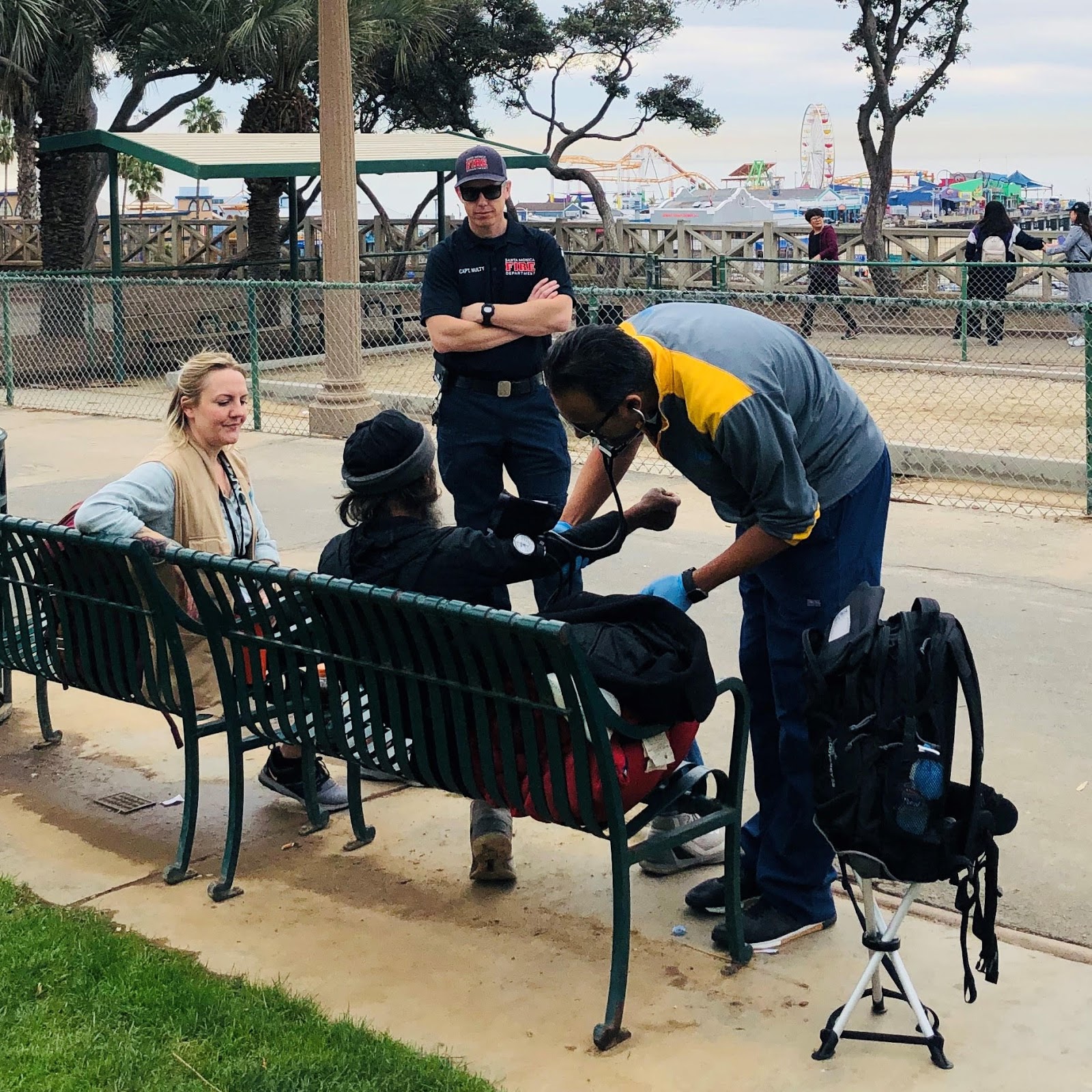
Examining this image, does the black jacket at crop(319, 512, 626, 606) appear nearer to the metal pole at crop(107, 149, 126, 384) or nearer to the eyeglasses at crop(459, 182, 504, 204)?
the eyeglasses at crop(459, 182, 504, 204)

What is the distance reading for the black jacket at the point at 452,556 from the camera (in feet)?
11.7

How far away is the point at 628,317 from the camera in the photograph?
573 inches

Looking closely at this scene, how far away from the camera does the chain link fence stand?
9789 mm

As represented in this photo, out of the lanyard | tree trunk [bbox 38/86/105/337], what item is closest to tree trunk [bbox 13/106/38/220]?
tree trunk [bbox 38/86/105/337]

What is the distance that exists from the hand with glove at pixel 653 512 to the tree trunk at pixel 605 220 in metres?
18.6

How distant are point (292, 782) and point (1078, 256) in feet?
54.2

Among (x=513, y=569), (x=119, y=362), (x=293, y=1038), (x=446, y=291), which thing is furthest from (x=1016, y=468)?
(x=119, y=362)

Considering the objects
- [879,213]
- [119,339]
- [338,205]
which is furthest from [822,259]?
[338,205]

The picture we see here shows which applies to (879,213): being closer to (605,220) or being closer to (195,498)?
(605,220)

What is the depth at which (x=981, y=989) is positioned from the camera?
3.42 m

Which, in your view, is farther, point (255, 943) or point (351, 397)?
point (351, 397)

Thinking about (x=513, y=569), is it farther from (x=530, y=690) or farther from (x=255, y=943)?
(x=255, y=943)

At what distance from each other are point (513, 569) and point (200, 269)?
1793 cm

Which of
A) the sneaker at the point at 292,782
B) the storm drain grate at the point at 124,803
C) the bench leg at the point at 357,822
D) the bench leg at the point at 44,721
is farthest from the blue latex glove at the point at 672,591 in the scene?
the bench leg at the point at 44,721
